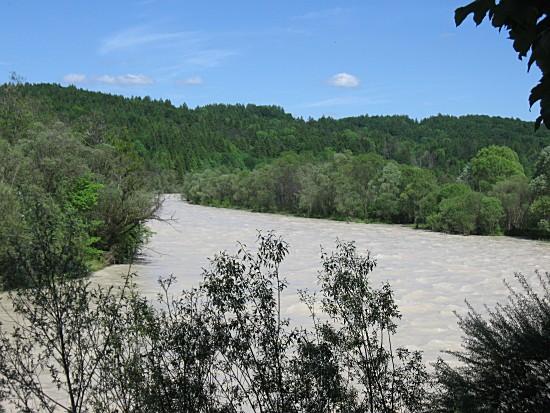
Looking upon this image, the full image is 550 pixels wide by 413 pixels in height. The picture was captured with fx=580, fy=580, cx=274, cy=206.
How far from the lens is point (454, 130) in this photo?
5827 inches

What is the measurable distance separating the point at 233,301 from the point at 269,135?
522 ft

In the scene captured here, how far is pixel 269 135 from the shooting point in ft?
535

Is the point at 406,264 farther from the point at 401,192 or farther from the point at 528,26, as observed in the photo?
the point at 528,26

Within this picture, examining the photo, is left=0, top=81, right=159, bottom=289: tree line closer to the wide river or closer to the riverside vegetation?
the riverside vegetation

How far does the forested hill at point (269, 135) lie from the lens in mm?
111312

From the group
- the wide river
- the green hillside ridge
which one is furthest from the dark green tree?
the wide river

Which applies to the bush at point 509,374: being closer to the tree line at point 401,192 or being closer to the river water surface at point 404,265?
the river water surface at point 404,265

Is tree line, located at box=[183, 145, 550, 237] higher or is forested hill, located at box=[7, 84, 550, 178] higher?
forested hill, located at box=[7, 84, 550, 178]

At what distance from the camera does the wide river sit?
19922 millimetres

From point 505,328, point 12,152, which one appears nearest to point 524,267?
point 12,152

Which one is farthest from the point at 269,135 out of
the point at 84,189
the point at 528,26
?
the point at 528,26

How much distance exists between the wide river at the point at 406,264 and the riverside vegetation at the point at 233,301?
139 centimetres

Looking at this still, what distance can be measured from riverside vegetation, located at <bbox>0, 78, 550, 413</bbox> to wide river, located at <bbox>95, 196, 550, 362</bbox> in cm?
139

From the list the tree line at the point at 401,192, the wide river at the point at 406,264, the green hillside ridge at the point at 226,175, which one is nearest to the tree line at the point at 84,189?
the green hillside ridge at the point at 226,175
